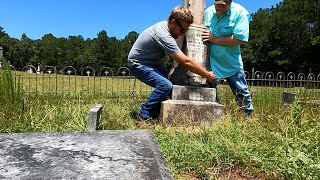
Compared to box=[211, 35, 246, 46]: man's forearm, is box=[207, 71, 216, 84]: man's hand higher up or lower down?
lower down

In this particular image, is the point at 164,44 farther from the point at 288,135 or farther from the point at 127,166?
the point at 127,166

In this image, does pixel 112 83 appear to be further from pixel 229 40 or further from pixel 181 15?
pixel 181 15

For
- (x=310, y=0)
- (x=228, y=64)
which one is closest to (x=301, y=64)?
(x=310, y=0)

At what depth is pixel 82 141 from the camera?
1.75m

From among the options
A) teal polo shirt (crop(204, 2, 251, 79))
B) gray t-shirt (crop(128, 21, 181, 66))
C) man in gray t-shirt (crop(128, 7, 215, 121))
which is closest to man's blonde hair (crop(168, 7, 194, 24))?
man in gray t-shirt (crop(128, 7, 215, 121))

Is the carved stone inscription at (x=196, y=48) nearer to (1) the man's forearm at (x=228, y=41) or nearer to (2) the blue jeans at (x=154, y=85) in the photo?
(1) the man's forearm at (x=228, y=41)

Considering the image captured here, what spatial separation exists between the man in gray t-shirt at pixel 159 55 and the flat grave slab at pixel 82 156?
8.62ft

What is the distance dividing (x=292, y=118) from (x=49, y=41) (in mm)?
91636

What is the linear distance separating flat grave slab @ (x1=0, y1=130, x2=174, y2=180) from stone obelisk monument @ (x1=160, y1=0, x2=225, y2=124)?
2.67 metres

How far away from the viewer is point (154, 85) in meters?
4.77

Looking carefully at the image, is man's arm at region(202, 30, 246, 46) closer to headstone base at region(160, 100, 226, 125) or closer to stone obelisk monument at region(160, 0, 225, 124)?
stone obelisk monument at region(160, 0, 225, 124)

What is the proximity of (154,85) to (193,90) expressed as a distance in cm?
54

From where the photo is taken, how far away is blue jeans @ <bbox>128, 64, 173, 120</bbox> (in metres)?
4.67

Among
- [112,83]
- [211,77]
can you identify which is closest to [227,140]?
[211,77]
